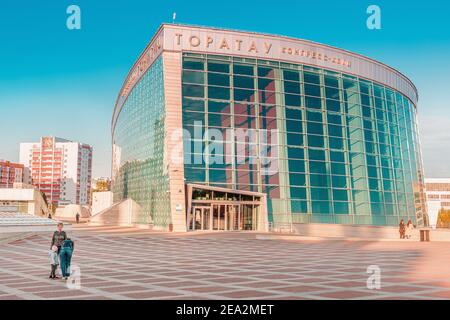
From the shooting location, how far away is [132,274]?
14.7 metres

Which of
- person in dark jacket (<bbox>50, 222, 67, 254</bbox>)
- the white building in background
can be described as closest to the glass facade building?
person in dark jacket (<bbox>50, 222, 67, 254</bbox>)

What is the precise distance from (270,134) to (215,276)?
31882mm

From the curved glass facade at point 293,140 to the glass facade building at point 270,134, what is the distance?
103 mm

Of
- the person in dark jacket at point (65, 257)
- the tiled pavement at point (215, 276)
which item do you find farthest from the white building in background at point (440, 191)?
the person in dark jacket at point (65, 257)

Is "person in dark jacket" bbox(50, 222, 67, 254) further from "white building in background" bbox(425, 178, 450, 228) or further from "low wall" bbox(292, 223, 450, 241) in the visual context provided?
"white building in background" bbox(425, 178, 450, 228)

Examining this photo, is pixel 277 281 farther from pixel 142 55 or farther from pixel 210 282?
pixel 142 55

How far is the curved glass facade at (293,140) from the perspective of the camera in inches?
1694

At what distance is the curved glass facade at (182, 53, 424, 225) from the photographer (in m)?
43.0

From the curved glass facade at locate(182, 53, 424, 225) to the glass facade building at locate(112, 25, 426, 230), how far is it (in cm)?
10

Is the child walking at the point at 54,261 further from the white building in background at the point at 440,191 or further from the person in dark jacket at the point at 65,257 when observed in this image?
the white building in background at the point at 440,191

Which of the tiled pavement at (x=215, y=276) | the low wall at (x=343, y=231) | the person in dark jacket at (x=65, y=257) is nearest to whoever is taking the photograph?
the tiled pavement at (x=215, y=276)

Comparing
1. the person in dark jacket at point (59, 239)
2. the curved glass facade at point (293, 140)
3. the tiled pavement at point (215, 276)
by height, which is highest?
the curved glass facade at point (293, 140)

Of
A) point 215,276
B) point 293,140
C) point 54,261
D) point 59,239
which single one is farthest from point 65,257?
point 293,140

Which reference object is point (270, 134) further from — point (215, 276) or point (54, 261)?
point (54, 261)
